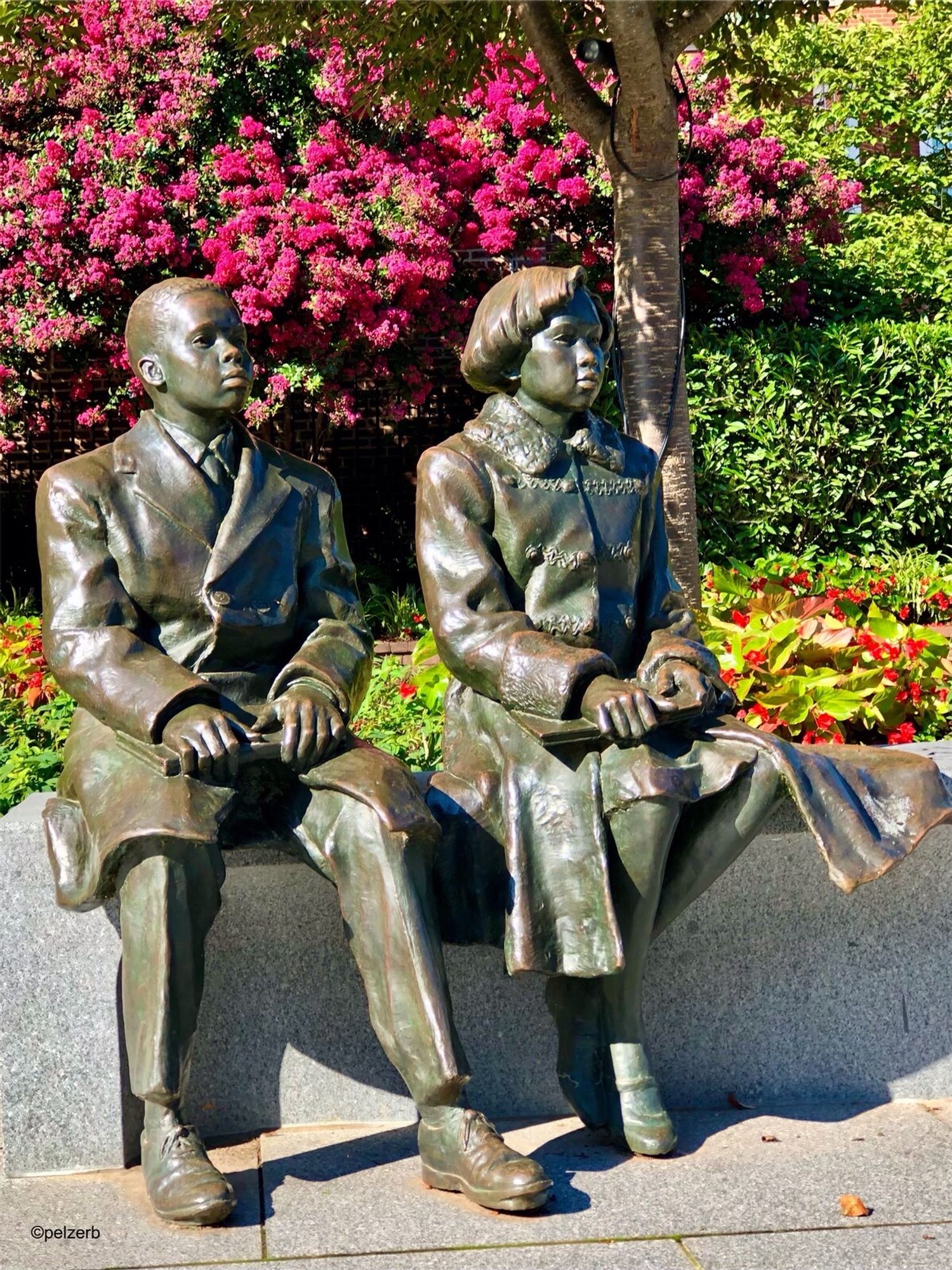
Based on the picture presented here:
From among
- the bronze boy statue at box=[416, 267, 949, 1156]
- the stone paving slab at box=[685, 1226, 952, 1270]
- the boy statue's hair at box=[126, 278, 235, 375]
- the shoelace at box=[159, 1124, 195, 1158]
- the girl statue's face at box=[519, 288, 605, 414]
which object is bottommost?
the stone paving slab at box=[685, 1226, 952, 1270]

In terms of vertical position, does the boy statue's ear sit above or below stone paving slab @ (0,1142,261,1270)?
above

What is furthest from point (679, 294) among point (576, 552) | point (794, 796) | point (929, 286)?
point (929, 286)

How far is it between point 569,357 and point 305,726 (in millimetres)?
1090

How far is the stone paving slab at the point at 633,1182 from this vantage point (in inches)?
114

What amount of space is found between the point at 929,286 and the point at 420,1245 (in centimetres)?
1004

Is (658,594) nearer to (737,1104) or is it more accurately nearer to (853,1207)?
(737,1104)

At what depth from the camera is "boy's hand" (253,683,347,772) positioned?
317 centimetres

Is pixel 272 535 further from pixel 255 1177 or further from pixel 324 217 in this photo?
pixel 324 217

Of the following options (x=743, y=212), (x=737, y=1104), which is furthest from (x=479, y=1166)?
(x=743, y=212)

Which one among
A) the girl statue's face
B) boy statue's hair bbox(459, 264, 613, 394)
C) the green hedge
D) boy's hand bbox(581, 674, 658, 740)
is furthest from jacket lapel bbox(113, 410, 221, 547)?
the green hedge

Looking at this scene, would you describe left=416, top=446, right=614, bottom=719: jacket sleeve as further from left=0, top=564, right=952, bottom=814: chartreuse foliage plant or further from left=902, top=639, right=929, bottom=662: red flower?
left=902, top=639, right=929, bottom=662: red flower

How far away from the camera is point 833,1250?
2789 mm

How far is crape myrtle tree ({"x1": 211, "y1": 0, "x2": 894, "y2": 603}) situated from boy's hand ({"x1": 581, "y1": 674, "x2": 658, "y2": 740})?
2928 mm

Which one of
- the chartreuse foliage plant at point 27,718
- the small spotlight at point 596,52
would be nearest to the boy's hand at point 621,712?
the chartreuse foliage plant at point 27,718
